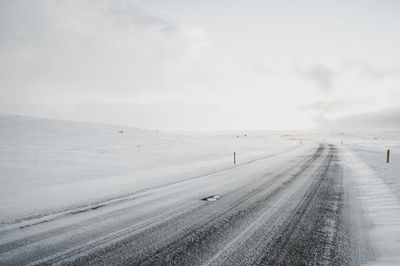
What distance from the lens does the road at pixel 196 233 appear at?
292 centimetres

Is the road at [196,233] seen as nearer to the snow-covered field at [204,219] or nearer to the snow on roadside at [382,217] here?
the snow-covered field at [204,219]

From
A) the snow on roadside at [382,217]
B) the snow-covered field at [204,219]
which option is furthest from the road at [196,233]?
the snow on roadside at [382,217]

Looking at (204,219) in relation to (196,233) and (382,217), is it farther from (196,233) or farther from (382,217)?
(382,217)

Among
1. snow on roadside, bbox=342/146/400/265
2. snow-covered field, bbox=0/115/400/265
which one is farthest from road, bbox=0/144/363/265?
snow on roadside, bbox=342/146/400/265

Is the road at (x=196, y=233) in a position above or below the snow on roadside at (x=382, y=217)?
below

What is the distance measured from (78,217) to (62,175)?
635cm

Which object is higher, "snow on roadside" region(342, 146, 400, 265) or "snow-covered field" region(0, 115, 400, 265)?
"snow on roadside" region(342, 146, 400, 265)

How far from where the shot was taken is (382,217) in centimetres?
439

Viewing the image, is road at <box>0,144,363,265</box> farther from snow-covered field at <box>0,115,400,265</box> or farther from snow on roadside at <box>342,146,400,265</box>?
snow on roadside at <box>342,146,400,265</box>

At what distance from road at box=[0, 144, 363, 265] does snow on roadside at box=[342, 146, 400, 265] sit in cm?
29

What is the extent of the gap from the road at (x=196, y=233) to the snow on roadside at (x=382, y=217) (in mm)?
291

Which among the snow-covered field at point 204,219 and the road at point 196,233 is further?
the snow-covered field at point 204,219

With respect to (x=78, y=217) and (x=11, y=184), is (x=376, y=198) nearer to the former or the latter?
(x=78, y=217)

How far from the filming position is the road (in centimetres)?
292
